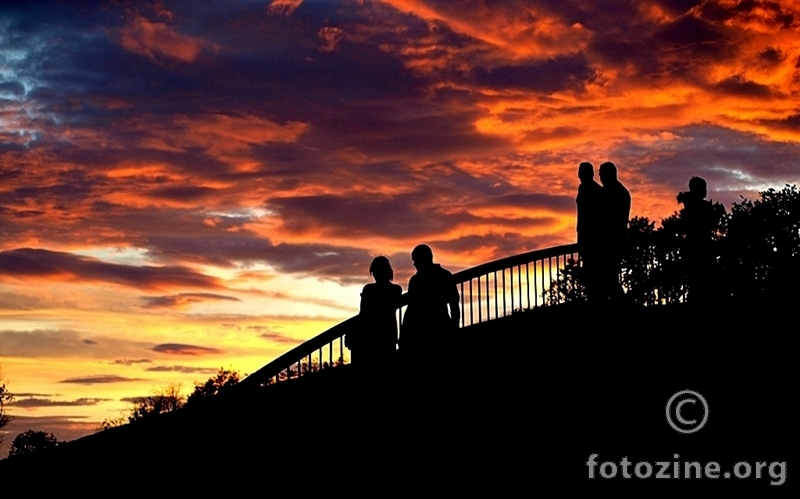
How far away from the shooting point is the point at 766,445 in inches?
411

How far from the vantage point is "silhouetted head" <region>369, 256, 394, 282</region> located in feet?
37.2

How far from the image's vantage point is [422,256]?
440 inches

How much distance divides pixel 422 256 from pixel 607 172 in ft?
11.1

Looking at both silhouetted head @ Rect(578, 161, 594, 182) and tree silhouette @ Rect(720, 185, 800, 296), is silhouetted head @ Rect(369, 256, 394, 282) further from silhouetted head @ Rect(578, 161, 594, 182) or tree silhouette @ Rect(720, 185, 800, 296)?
tree silhouette @ Rect(720, 185, 800, 296)

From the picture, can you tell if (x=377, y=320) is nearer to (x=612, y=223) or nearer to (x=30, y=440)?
(x=612, y=223)

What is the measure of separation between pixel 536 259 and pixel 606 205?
22.2 feet

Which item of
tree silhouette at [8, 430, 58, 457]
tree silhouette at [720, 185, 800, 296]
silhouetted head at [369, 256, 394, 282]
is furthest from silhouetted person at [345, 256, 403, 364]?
tree silhouette at [8, 430, 58, 457]
